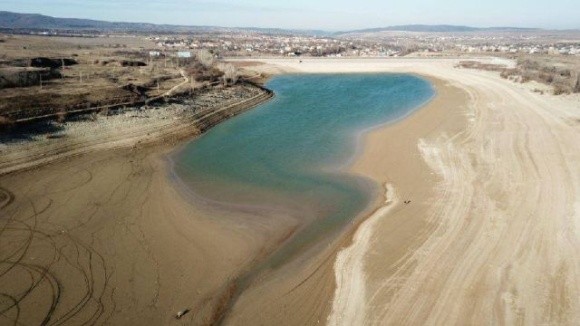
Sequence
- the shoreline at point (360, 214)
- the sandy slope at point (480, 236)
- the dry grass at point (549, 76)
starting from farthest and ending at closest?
the dry grass at point (549, 76) < the shoreline at point (360, 214) < the sandy slope at point (480, 236)

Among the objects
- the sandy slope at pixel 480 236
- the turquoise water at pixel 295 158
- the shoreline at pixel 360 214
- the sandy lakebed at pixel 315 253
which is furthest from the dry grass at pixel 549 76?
the sandy lakebed at pixel 315 253

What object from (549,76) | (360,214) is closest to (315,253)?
(360,214)

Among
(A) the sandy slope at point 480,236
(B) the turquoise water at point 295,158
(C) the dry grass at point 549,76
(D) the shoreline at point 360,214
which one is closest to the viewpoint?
(A) the sandy slope at point 480,236

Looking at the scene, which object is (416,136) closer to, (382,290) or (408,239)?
(408,239)

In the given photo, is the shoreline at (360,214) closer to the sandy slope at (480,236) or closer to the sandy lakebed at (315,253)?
the sandy lakebed at (315,253)

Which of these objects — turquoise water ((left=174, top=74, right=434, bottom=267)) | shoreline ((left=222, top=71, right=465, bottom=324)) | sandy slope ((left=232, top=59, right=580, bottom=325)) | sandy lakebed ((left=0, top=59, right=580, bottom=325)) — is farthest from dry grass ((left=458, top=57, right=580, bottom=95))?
sandy lakebed ((left=0, top=59, right=580, bottom=325))

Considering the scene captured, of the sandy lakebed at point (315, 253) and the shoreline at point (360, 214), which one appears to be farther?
the shoreline at point (360, 214)

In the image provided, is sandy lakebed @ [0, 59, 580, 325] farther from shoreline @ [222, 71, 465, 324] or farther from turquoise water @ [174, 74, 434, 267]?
turquoise water @ [174, 74, 434, 267]
